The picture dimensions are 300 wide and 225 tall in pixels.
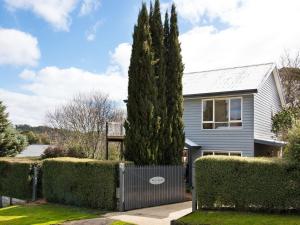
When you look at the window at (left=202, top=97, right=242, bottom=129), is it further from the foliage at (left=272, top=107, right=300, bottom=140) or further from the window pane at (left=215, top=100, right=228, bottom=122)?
the foliage at (left=272, top=107, right=300, bottom=140)

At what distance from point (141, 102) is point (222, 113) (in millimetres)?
7124

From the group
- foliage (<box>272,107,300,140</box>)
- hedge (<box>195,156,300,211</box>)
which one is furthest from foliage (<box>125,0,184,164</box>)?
foliage (<box>272,107,300,140</box>)

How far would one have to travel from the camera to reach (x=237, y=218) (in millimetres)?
10945

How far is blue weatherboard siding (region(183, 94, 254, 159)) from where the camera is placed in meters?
21.1

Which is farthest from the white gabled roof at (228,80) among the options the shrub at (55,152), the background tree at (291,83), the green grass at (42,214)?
the background tree at (291,83)

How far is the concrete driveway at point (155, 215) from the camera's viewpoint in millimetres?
12797

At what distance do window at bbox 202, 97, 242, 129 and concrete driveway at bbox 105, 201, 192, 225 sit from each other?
718 centimetres

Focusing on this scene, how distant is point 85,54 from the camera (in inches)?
720

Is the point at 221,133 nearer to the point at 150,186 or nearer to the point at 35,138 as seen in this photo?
the point at 150,186

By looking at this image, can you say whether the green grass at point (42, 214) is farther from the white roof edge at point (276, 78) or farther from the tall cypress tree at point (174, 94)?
the white roof edge at point (276, 78)

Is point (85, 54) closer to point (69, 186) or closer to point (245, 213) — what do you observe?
point (69, 186)

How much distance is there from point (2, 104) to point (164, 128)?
18156 millimetres

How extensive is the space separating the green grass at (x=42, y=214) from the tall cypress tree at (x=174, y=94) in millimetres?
4779

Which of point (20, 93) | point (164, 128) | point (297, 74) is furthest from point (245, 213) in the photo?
point (297, 74)
